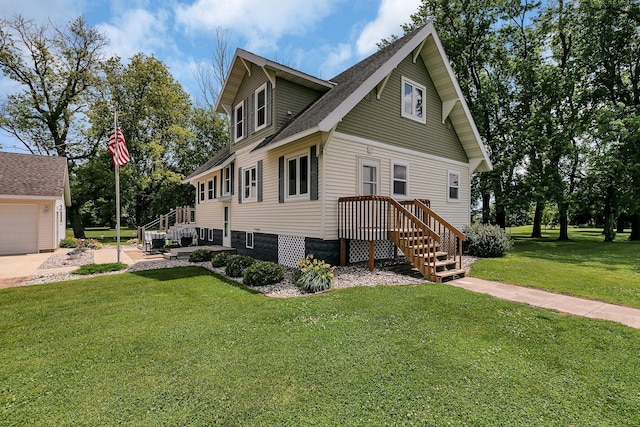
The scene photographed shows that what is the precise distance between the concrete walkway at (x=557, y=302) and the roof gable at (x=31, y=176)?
1943cm

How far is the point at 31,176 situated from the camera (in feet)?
54.7

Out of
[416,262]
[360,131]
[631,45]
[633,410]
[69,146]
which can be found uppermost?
[631,45]

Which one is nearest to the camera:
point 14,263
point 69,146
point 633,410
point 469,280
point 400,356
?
point 633,410

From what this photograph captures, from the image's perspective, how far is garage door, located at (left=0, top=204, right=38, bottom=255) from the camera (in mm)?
14969

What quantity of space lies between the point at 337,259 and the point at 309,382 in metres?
6.11

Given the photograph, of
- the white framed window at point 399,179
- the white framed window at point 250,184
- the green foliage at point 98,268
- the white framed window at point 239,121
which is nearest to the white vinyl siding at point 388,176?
the white framed window at point 399,179

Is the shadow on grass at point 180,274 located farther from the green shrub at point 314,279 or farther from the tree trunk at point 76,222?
the tree trunk at point 76,222

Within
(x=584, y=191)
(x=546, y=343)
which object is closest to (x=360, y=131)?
(x=546, y=343)

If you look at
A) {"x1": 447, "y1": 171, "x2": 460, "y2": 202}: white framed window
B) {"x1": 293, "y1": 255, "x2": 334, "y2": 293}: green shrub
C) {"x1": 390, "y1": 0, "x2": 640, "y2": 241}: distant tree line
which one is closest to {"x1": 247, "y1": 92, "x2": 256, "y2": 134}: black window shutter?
{"x1": 293, "y1": 255, "x2": 334, "y2": 293}: green shrub

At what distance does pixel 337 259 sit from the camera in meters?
9.35

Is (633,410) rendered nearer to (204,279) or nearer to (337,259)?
(337,259)

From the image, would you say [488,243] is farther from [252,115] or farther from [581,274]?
[252,115]

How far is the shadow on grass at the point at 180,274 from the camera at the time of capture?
862 centimetres

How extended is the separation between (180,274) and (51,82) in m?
23.6
